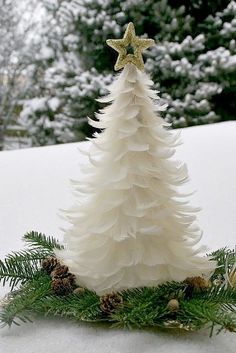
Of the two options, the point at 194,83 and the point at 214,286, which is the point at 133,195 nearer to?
the point at 214,286

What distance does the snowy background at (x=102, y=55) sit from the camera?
12.6 feet

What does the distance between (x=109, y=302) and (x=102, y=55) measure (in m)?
3.53

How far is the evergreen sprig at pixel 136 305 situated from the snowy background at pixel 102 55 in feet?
10.6

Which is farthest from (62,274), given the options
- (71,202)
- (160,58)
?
(160,58)

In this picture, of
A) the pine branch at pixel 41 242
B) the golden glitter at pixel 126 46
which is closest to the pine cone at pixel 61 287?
the pine branch at pixel 41 242

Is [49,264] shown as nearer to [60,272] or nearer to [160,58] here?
[60,272]

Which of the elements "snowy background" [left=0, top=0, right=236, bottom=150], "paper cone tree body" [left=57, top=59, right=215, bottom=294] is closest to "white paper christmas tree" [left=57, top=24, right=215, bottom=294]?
"paper cone tree body" [left=57, top=59, right=215, bottom=294]

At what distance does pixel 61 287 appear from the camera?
0.62 metres

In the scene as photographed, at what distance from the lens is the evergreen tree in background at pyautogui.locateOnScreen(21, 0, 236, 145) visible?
12.6 feet

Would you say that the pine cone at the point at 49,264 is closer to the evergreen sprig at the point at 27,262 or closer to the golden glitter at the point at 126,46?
the evergreen sprig at the point at 27,262

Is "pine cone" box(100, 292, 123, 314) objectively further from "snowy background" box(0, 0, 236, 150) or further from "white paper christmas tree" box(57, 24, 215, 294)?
"snowy background" box(0, 0, 236, 150)

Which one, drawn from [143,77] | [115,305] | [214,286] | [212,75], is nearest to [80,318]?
[115,305]

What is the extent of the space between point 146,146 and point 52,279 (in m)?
0.18

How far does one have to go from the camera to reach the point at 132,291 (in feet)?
2.01
